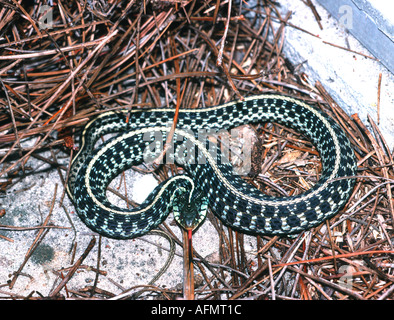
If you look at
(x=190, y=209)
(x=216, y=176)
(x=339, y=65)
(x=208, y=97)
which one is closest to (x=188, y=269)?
(x=190, y=209)

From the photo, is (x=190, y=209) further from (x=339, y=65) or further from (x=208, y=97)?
(x=339, y=65)

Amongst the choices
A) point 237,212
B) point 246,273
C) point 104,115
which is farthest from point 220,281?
point 104,115

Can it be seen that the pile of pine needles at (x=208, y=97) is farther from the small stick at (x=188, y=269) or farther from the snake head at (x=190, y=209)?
the snake head at (x=190, y=209)

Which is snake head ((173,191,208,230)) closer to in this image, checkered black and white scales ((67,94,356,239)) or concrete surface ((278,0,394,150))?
checkered black and white scales ((67,94,356,239))

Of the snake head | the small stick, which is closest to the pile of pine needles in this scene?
the small stick

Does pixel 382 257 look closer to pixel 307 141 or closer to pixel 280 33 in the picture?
pixel 307 141
